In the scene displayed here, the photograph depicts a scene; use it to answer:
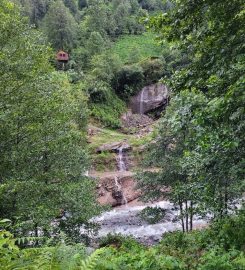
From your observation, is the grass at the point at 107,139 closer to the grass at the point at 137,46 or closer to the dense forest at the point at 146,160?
the dense forest at the point at 146,160

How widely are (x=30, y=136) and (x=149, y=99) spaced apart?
41.1 metres

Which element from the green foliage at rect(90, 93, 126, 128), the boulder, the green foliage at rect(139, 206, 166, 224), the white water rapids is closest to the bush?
the green foliage at rect(90, 93, 126, 128)

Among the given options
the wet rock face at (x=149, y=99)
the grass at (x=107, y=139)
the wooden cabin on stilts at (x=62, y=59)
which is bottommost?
the grass at (x=107, y=139)

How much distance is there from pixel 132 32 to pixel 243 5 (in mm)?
77256

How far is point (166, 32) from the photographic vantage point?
7.54 meters

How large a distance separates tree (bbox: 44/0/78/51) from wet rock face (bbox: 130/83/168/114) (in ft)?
58.3

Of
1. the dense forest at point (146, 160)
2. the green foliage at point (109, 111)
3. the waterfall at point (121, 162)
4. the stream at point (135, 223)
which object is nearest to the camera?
the dense forest at point (146, 160)

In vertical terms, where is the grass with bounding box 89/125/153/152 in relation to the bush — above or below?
below

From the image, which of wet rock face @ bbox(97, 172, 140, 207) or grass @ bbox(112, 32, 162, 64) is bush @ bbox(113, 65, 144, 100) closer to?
grass @ bbox(112, 32, 162, 64)

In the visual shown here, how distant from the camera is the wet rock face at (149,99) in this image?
51844mm

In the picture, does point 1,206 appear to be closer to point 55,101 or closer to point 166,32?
point 55,101

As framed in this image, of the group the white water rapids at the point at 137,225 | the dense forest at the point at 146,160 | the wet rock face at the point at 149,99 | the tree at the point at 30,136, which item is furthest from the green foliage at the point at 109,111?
the tree at the point at 30,136

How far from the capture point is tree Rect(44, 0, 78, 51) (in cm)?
5855

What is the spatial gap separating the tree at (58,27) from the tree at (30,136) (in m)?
47.5
